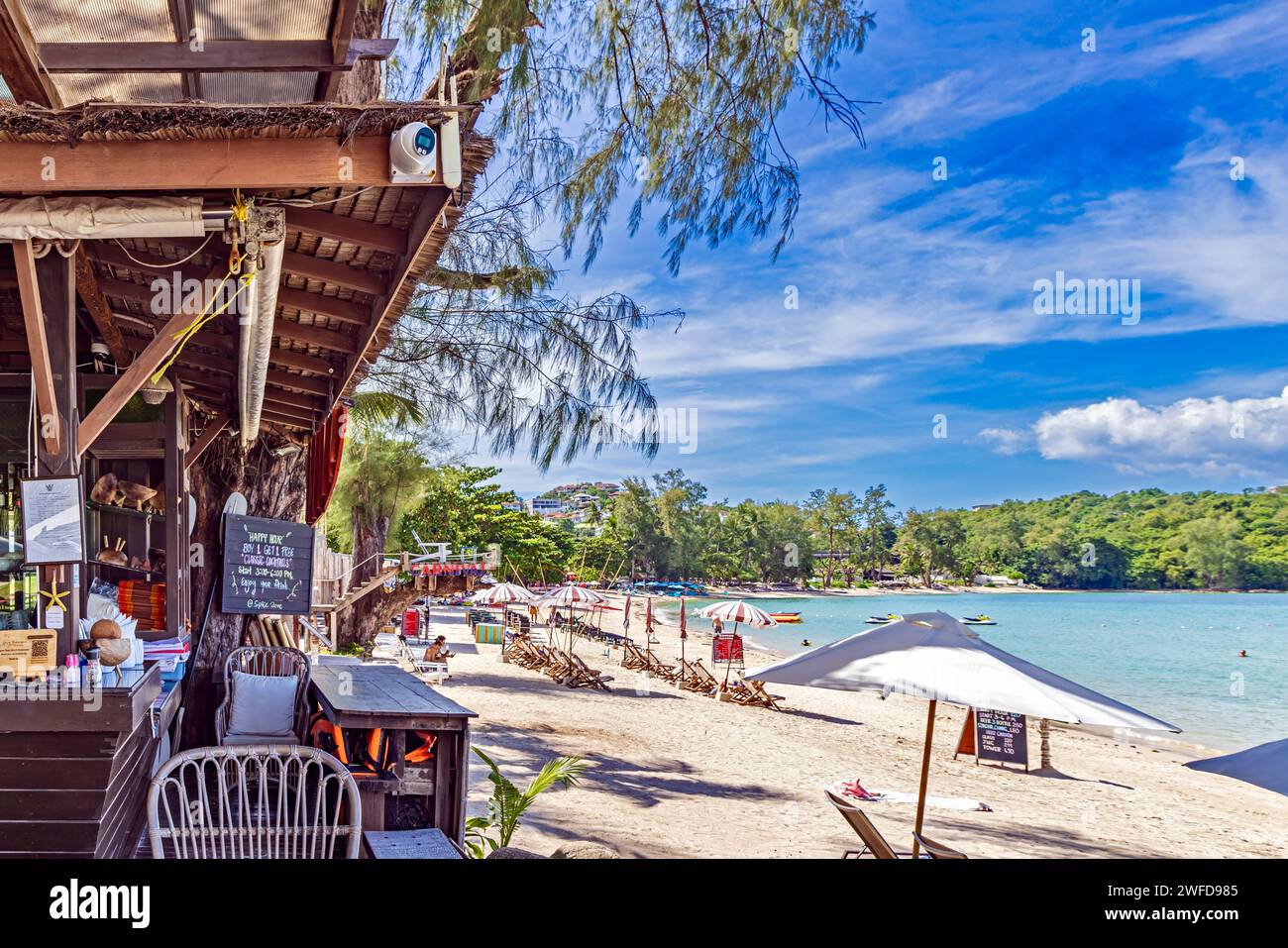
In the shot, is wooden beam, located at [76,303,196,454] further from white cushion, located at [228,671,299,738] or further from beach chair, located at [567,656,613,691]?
beach chair, located at [567,656,613,691]

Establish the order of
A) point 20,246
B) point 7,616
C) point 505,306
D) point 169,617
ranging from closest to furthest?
point 20,246
point 7,616
point 169,617
point 505,306

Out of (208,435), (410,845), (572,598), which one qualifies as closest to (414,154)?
(410,845)

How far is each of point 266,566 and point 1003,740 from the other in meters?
10.5

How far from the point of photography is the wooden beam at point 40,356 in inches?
104

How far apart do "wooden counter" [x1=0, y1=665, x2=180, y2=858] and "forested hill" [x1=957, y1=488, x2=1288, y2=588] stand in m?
76.4

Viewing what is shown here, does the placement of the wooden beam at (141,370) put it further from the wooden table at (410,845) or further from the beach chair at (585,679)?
the beach chair at (585,679)

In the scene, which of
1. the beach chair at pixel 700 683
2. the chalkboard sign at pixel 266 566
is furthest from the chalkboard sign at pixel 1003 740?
the chalkboard sign at pixel 266 566

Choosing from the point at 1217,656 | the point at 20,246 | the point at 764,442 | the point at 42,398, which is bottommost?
the point at 1217,656

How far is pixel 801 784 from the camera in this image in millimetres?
10469

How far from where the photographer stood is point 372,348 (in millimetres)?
4227

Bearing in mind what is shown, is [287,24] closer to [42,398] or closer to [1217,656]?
[42,398]

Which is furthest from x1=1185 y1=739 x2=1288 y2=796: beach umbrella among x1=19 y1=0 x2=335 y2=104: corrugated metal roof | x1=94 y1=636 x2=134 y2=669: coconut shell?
x1=19 y1=0 x2=335 y2=104: corrugated metal roof
